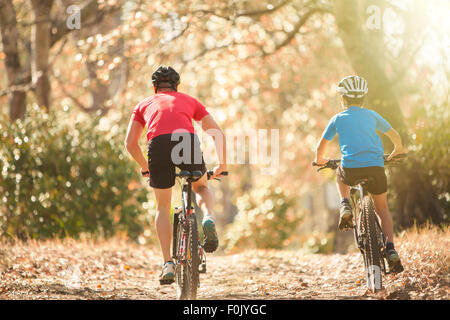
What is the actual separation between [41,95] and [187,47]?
3.96 m

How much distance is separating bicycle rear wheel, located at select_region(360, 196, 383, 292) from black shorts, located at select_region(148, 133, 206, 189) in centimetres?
172

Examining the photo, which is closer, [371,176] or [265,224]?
[371,176]

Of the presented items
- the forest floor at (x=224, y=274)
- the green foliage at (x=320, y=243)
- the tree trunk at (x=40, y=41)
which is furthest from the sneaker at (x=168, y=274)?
the green foliage at (x=320, y=243)

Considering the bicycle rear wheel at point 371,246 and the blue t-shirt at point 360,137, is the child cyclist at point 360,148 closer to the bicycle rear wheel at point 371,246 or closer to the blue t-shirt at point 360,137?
the blue t-shirt at point 360,137

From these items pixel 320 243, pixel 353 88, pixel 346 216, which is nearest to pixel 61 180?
pixel 346 216

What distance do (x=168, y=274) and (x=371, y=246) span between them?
1.93m

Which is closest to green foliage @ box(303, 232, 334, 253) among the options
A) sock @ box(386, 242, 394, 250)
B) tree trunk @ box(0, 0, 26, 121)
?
tree trunk @ box(0, 0, 26, 121)

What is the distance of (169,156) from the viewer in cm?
495

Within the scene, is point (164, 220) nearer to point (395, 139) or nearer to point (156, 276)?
point (395, 139)

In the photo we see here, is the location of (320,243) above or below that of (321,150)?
below

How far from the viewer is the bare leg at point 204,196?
5.10 metres

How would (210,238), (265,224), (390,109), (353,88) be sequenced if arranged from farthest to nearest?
(265,224) → (390,109) → (353,88) → (210,238)

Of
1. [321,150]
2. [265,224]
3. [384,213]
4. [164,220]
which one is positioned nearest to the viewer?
[164,220]

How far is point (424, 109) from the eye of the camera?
375 inches
